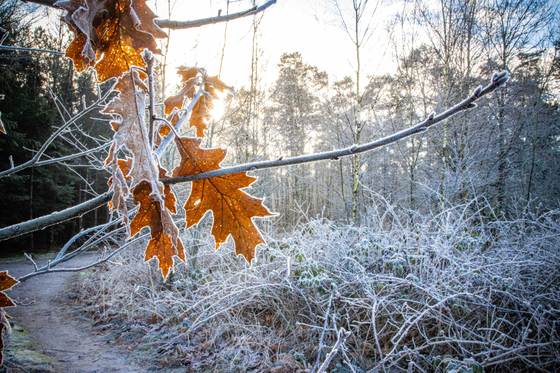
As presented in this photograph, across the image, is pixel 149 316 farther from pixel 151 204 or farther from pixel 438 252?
pixel 151 204

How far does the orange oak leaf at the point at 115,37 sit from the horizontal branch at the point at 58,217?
0.23 meters

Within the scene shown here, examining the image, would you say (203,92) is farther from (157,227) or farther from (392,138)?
(392,138)

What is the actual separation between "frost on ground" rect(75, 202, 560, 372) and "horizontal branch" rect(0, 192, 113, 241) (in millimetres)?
2393

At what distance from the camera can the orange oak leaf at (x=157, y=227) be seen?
461 mm

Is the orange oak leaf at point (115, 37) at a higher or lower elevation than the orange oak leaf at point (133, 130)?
higher

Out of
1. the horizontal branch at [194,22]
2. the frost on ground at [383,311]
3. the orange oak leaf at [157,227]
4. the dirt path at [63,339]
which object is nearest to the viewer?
the orange oak leaf at [157,227]

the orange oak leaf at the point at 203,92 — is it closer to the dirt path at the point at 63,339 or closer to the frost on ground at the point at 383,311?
the frost on ground at the point at 383,311

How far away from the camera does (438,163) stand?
35.8 feet

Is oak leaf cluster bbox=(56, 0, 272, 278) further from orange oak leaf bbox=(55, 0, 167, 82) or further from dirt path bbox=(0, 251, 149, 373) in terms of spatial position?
dirt path bbox=(0, 251, 149, 373)

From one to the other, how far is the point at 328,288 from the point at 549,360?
2.14 m

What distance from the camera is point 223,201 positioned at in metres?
0.54

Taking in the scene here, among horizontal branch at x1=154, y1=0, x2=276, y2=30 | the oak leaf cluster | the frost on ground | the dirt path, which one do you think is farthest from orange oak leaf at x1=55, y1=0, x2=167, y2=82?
the dirt path

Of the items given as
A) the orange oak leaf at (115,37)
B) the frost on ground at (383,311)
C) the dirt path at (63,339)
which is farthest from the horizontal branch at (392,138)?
the dirt path at (63,339)

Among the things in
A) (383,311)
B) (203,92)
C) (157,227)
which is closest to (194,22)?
(203,92)
